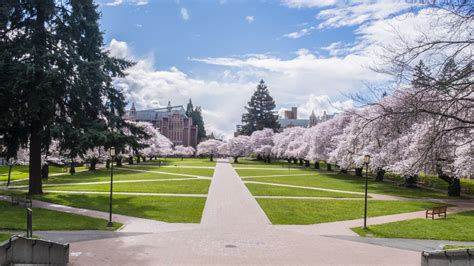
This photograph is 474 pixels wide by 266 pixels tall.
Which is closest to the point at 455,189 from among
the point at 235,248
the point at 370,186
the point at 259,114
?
the point at 370,186

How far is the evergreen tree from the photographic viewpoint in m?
21.6

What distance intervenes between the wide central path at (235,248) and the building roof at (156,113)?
117142mm

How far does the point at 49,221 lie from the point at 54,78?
27.8 ft

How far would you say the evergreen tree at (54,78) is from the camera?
21.6 m

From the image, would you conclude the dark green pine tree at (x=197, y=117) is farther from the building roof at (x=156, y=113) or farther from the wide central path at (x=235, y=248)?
the wide central path at (x=235, y=248)

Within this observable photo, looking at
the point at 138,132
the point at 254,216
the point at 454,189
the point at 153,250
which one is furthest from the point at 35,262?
the point at 454,189

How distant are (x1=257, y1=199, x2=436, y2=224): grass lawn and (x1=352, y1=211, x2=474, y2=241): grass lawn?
7.15 feet

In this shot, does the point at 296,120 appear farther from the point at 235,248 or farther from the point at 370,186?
the point at 235,248

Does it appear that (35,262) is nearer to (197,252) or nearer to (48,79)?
(197,252)

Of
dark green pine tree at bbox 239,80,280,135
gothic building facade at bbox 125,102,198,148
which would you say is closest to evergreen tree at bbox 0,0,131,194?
dark green pine tree at bbox 239,80,280,135

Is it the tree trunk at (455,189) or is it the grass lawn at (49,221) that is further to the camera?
the tree trunk at (455,189)

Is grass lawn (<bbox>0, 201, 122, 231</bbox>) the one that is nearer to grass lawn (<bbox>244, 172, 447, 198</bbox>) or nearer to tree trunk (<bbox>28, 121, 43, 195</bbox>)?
tree trunk (<bbox>28, 121, 43, 195</bbox>)

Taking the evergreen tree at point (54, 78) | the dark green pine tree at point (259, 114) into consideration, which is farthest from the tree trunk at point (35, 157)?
the dark green pine tree at point (259, 114)

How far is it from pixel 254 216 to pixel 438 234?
7505mm
